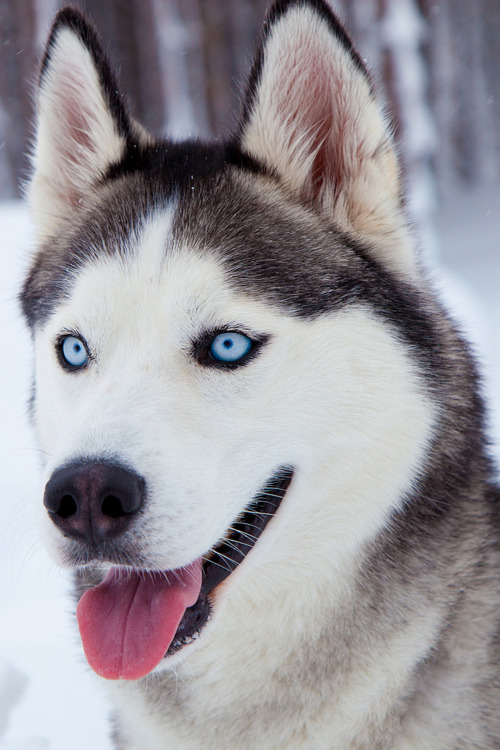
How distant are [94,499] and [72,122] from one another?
118cm

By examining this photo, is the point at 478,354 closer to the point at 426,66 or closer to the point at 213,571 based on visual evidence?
the point at 213,571

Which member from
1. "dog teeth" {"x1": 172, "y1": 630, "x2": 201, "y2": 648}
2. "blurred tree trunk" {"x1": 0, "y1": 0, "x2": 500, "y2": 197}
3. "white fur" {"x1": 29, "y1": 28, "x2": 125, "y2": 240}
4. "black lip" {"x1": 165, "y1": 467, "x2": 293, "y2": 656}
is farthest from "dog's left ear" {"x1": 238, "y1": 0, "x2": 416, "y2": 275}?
"blurred tree trunk" {"x1": 0, "y1": 0, "x2": 500, "y2": 197}

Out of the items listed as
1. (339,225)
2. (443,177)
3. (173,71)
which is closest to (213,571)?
(339,225)

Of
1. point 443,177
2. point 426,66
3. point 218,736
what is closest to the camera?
point 218,736

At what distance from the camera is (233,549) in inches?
66.4

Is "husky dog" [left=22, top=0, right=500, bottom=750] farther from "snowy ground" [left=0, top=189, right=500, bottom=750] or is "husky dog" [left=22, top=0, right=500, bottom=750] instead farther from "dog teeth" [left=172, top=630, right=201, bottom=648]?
"snowy ground" [left=0, top=189, right=500, bottom=750]

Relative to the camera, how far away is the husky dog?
160 centimetres

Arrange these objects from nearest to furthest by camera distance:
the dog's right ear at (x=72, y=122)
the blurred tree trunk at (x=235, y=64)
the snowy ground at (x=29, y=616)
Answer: the dog's right ear at (x=72, y=122) → the snowy ground at (x=29, y=616) → the blurred tree trunk at (x=235, y=64)

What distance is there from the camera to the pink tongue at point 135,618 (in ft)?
5.21

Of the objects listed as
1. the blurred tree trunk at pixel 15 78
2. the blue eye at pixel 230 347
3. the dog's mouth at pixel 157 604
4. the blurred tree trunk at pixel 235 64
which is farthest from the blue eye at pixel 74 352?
the blurred tree trunk at pixel 15 78

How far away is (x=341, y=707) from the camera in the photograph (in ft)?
5.63

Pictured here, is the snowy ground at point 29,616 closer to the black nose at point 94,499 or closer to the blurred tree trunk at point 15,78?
the black nose at point 94,499

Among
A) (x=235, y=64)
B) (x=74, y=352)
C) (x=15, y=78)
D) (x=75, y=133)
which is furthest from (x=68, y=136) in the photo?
(x=235, y=64)

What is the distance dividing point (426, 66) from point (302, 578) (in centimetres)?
847
